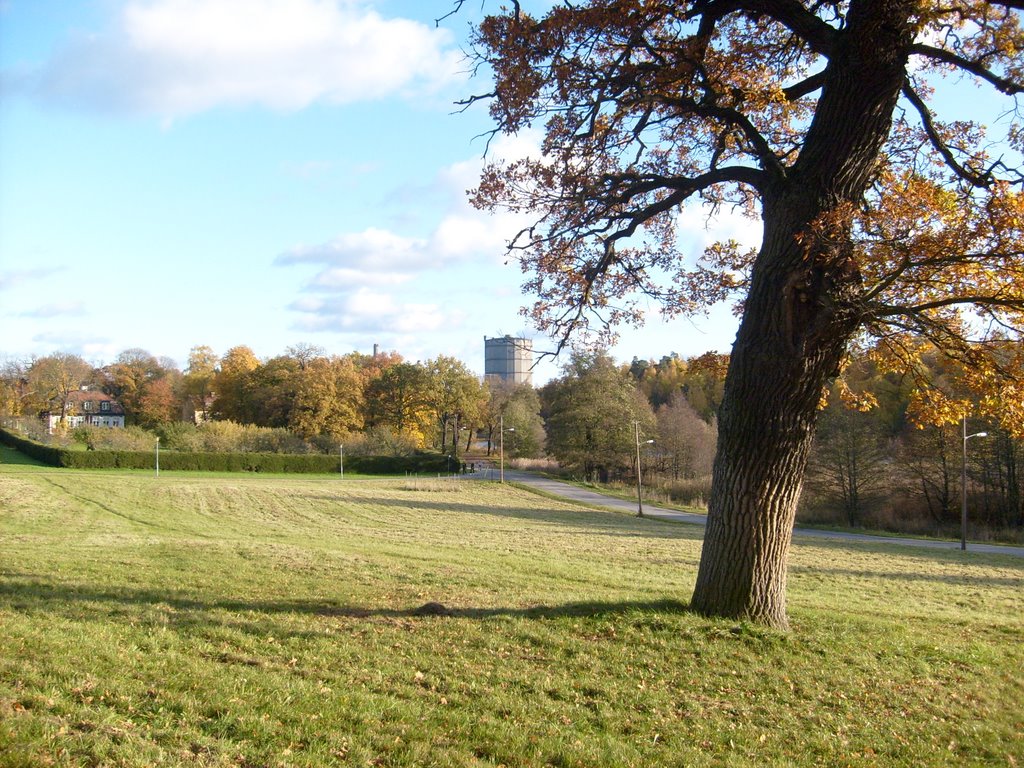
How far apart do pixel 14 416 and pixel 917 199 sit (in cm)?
7996

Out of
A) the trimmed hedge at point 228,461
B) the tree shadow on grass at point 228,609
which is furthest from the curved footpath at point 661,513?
the tree shadow on grass at point 228,609

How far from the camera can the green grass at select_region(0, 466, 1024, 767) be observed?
4242 millimetres

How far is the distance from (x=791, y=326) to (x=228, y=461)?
59.4 meters

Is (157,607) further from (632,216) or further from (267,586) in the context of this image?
(632,216)

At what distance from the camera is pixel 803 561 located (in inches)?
795

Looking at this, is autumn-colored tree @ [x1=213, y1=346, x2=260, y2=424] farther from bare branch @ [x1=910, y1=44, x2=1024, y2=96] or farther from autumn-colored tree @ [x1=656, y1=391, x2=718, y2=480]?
bare branch @ [x1=910, y1=44, x2=1024, y2=96]

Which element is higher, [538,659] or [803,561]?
[538,659]

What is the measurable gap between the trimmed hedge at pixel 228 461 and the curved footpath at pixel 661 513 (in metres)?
6.38

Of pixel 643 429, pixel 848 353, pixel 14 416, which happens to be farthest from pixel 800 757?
pixel 14 416

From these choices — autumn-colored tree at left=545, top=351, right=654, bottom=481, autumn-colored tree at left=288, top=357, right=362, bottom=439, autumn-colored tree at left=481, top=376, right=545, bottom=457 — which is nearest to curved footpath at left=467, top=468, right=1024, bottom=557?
autumn-colored tree at left=545, top=351, right=654, bottom=481

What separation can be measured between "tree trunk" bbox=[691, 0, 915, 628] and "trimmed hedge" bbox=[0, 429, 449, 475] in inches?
2174

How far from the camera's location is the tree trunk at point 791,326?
686 cm

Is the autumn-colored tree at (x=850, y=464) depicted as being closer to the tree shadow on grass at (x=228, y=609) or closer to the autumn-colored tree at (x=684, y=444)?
the autumn-colored tree at (x=684, y=444)

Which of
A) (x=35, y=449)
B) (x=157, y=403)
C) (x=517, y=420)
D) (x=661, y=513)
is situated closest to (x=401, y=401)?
(x=517, y=420)
